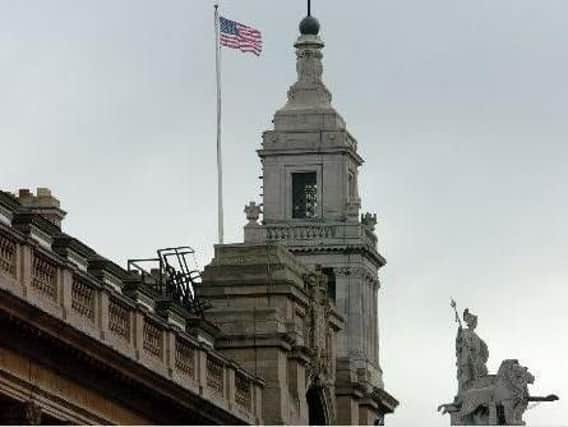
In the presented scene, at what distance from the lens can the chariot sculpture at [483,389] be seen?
457 ft

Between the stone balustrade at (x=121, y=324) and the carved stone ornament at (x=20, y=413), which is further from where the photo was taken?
the carved stone ornament at (x=20, y=413)

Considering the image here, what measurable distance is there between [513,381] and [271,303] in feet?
83.9

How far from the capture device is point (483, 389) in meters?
141

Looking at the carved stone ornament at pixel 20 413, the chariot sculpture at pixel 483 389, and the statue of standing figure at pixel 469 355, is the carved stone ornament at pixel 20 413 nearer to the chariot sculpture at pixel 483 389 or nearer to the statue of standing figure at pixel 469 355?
the chariot sculpture at pixel 483 389

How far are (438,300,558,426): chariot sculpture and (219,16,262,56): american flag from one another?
1281 cm

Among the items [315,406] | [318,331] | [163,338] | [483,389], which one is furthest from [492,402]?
[163,338]

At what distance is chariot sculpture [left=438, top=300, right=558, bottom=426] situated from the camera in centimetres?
13938

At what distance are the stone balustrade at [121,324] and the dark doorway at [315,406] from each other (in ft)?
20.7

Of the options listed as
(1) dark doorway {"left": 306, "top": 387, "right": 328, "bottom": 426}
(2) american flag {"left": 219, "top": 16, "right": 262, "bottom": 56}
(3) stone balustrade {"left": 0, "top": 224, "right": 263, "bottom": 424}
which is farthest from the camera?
(2) american flag {"left": 219, "top": 16, "right": 262, "bottom": 56}

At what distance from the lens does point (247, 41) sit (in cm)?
15588

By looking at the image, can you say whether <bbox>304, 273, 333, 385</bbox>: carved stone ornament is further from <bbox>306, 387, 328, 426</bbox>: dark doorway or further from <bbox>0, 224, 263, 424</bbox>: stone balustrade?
<bbox>0, 224, 263, 424</bbox>: stone balustrade

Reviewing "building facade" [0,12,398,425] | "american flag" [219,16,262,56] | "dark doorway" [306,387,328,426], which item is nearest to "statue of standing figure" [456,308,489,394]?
"building facade" [0,12,398,425]

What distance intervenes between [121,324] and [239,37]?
5518 cm

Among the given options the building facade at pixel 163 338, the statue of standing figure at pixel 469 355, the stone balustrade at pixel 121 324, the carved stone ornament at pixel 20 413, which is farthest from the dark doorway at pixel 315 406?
the carved stone ornament at pixel 20 413
